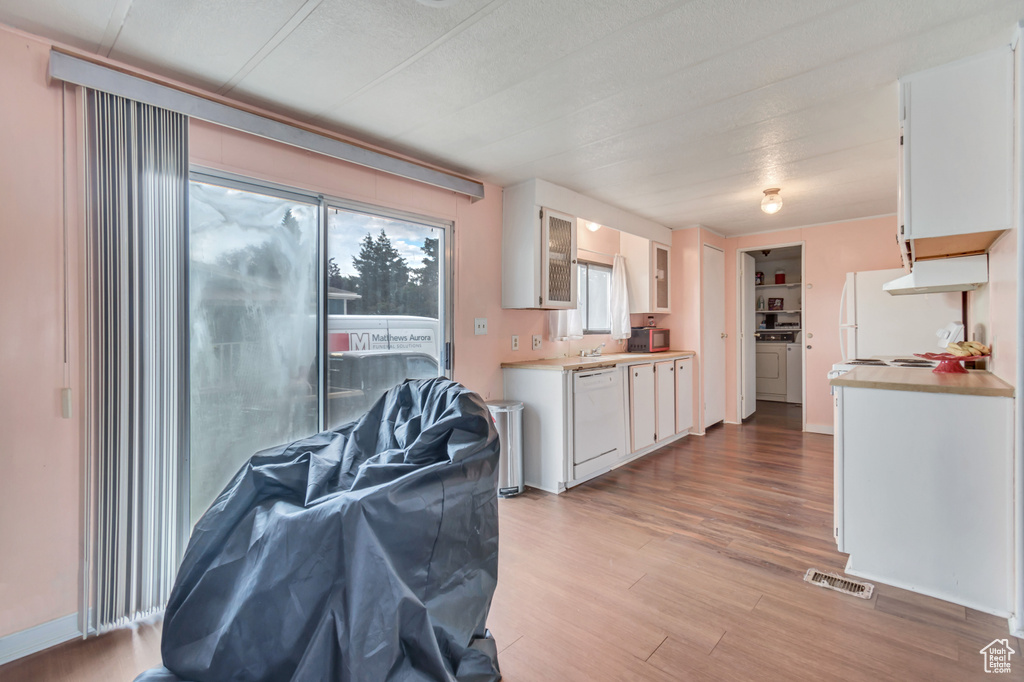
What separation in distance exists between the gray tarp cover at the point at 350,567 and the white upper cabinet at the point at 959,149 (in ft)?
7.32

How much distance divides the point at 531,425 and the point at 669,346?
268 cm

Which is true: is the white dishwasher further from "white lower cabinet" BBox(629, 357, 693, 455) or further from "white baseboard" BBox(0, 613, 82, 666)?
"white baseboard" BBox(0, 613, 82, 666)

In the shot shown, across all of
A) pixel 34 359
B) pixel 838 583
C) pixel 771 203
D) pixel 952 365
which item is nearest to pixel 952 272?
pixel 952 365

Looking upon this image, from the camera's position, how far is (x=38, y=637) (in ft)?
5.95

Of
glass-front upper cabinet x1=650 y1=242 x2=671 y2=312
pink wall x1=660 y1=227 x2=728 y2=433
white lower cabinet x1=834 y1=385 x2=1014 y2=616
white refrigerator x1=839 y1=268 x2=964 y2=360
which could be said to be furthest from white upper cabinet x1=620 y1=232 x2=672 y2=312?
white lower cabinet x1=834 y1=385 x2=1014 y2=616

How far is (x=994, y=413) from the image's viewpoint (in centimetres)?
197

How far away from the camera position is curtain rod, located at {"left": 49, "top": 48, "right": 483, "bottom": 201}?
187 cm

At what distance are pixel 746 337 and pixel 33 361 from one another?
6451mm

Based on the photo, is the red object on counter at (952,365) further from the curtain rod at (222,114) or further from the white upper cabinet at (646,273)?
the curtain rod at (222,114)

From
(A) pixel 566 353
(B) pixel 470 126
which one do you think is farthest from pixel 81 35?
(A) pixel 566 353

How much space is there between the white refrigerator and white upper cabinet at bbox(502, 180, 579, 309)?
2959mm

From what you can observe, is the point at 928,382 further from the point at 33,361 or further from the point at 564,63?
the point at 33,361

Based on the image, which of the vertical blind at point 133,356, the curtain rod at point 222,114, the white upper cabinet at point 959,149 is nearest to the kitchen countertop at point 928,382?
the white upper cabinet at point 959,149

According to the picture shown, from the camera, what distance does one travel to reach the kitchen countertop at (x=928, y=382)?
77.7 inches
